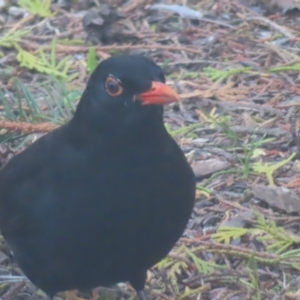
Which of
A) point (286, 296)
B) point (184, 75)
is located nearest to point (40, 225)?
point (286, 296)

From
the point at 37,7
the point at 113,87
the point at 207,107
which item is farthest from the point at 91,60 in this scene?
the point at 113,87

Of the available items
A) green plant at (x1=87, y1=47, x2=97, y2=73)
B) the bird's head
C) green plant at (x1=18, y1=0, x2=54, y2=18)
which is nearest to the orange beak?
the bird's head

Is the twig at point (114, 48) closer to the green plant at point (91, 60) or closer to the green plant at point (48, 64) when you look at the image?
the green plant at point (48, 64)

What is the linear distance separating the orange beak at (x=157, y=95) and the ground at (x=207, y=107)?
0.94m

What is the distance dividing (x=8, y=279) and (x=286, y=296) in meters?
1.35

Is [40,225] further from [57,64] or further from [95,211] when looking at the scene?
[57,64]

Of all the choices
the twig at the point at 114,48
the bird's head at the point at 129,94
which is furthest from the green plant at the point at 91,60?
the bird's head at the point at 129,94

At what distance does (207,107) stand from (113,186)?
2194mm

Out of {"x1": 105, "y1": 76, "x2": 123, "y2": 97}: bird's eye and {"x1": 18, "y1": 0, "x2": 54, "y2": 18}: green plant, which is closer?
{"x1": 105, "y1": 76, "x2": 123, "y2": 97}: bird's eye

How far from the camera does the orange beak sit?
357cm

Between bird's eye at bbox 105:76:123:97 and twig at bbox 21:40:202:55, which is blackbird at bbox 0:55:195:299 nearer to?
bird's eye at bbox 105:76:123:97

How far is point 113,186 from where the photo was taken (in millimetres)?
3684

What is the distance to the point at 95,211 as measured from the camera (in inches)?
145

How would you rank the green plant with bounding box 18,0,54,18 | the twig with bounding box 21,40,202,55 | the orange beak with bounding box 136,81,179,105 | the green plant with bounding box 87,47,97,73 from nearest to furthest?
the orange beak with bounding box 136,81,179,105 → the green plant with bounding box 87,47,97,73 → the twig with bounding box 21,40,202,55 → the green plant with bounding box 18,0,54,18
